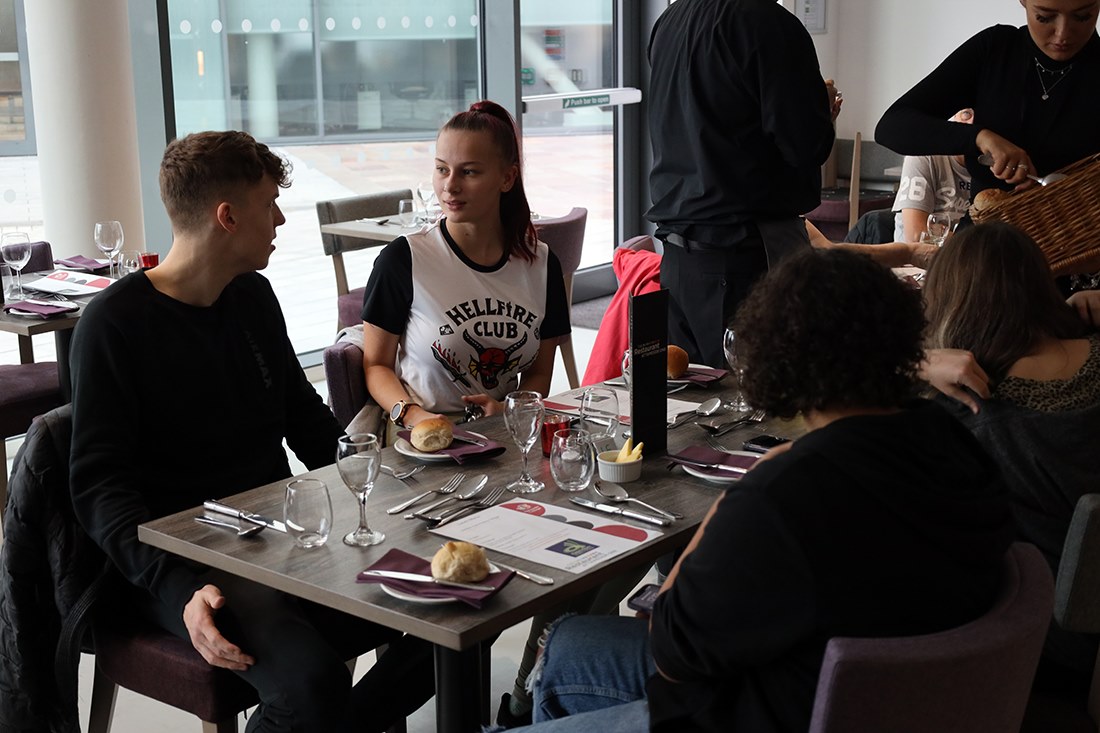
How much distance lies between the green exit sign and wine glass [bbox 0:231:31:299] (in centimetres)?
390

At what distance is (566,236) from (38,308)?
7.38 feet

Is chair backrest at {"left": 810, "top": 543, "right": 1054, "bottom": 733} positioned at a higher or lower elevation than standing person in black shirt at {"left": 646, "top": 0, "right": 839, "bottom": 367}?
lower

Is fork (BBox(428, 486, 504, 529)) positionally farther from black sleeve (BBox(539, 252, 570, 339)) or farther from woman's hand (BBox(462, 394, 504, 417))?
black sleeve (BBox(539, 252, 570, 339))

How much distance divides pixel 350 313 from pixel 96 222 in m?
1.09

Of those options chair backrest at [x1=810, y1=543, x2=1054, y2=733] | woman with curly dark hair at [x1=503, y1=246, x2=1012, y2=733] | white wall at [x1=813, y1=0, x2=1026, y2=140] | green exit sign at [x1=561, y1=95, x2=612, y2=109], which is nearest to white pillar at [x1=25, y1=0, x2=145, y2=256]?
green exit sign at [x1=561, y1=95, x2=612, y2=109]

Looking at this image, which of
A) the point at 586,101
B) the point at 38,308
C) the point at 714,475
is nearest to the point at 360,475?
the point at 714,475

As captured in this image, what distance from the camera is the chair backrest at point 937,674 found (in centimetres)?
132

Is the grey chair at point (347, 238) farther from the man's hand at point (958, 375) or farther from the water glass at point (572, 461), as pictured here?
the man's hand at point (958, 375)

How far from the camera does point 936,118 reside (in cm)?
305

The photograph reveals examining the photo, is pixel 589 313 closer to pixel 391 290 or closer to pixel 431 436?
pixel 391 290

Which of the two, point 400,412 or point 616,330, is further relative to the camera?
point 616,330

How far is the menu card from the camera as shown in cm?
228

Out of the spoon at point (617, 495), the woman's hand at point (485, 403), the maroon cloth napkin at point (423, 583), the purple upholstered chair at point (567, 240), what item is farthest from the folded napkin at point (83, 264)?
the maroon cloth napkin at point (423, 583)

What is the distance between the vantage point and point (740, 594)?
138 centimetres
